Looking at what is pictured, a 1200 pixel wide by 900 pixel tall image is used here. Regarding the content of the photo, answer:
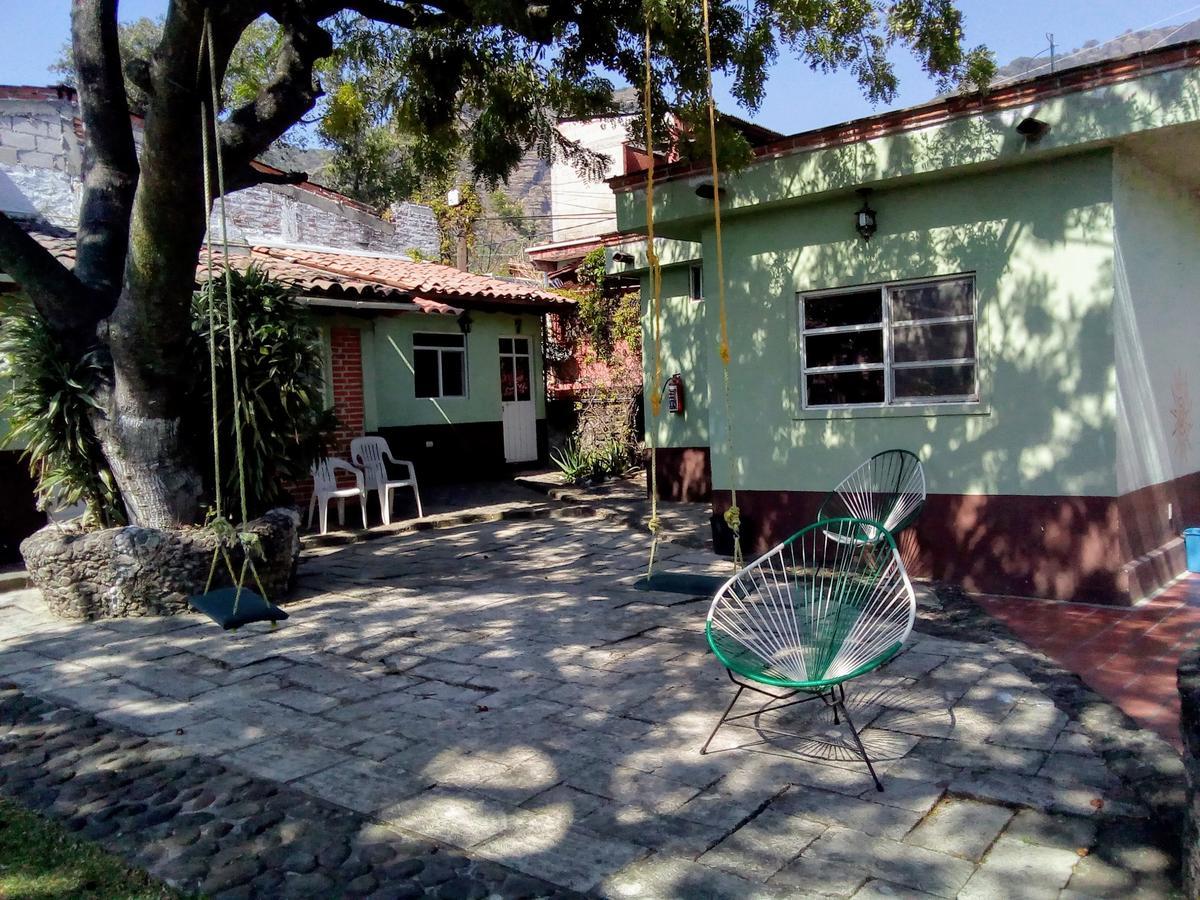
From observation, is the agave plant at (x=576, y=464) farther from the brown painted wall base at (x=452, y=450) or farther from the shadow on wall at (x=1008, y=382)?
the shadow on wall at (x=1008, y=382)

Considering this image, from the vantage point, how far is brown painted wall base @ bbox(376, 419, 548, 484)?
1323 cm

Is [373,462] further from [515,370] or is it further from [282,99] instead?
[282,99]

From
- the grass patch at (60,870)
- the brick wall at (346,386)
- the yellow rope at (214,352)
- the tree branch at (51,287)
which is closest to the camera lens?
the grass patch at (60,870)

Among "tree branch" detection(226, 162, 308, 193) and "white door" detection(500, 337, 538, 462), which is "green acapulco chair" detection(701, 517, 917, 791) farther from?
"white door" detection(500, 337, 538, 462)

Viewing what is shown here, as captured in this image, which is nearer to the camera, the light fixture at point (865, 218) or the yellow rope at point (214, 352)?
the yellow rope at point (214, 352)

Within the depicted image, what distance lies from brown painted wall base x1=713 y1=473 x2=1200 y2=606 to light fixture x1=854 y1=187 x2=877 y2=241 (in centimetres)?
211

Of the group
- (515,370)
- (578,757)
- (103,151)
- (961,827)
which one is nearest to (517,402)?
(515,370)

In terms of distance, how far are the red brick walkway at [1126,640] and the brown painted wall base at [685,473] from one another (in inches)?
206

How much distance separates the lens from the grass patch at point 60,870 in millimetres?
2994

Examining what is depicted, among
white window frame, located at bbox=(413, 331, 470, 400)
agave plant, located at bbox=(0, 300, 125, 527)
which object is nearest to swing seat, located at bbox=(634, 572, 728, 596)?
agave plant, located at bbox=(0, 300, 125, 527)

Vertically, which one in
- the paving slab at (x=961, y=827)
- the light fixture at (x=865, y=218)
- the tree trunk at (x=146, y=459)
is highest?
the light fixture at (x=865, y=218)

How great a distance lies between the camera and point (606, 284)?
50.6 feet

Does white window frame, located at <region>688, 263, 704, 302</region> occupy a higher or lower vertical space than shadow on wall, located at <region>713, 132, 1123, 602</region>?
higher

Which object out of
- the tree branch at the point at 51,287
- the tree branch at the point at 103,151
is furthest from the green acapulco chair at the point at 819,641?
the tree branch at the point at 103,151
